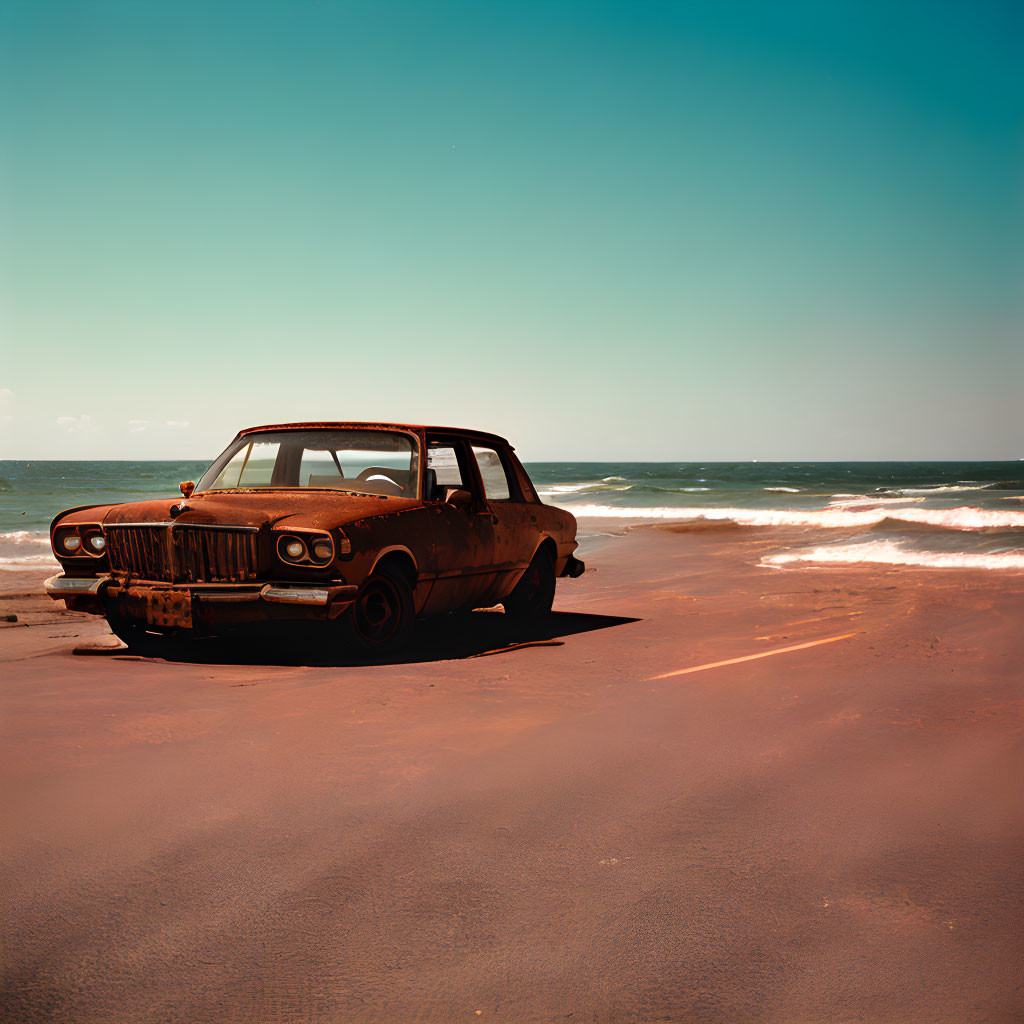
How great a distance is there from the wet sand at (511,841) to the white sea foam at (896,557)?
710 centimetres

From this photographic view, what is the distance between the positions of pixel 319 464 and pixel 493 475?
4.77 ft

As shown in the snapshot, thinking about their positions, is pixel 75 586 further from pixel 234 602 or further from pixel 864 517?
pixel 864 517

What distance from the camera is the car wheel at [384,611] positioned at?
589 centimetres

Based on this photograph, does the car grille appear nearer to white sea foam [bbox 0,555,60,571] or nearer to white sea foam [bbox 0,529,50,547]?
white sea foam [bbox 0,555,60,571]

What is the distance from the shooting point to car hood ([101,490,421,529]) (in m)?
5.65

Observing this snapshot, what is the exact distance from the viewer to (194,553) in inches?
223

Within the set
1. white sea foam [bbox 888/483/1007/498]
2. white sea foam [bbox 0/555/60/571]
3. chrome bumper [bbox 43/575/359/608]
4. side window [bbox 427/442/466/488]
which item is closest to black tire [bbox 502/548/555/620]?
side window [bbox 427/442/466/488]

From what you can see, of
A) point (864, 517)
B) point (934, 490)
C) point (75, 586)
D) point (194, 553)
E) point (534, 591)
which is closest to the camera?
point (194, 553)

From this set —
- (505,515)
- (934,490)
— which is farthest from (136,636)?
(934,490)

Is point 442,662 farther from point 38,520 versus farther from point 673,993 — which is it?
point 38,520

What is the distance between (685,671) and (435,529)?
198cm

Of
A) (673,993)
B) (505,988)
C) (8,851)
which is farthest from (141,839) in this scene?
(673,993)

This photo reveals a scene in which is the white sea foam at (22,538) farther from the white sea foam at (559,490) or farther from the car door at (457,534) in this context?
the white sea foam at (559,490)

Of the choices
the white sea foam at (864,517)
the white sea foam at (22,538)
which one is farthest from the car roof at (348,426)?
the white sea foam at (864,517)
